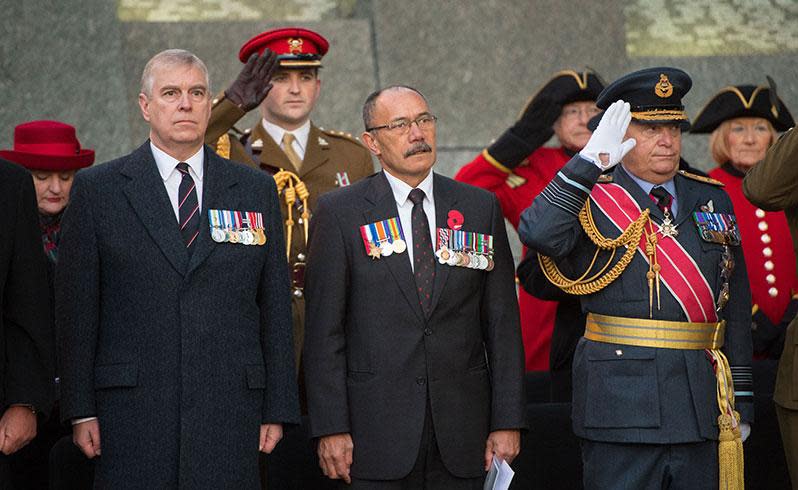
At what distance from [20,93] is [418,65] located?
2.18 metres

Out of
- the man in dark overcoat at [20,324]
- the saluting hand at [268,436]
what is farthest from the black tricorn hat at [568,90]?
the man in dark overcoat at [20,324]

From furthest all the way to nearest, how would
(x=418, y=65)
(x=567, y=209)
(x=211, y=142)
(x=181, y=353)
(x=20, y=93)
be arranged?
(x=418, y=65) → (x=20, y=93) → (x=211, y=142) → (x=567, y=209) → (x=181, y=353)

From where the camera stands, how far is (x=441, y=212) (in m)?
4.39

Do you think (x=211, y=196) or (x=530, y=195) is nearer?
(x=211, y=196)

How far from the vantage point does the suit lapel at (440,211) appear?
428 cm

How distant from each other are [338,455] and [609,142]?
1272mm

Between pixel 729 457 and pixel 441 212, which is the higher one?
pixel 441 212

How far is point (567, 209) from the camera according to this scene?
430 centimetres

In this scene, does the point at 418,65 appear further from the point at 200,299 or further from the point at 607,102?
the point at 200,299

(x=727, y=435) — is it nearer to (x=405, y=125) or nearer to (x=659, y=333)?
(x=659, y=333)

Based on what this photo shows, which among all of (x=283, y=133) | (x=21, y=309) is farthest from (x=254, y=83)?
(x=21, y=309)

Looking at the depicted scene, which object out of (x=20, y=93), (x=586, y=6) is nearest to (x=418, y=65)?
(x=586, y=6)

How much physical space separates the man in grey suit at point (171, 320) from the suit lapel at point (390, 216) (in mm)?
361

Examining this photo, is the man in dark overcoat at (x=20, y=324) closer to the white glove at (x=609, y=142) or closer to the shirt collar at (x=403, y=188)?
the shirt collar at (x=403, y=188)
